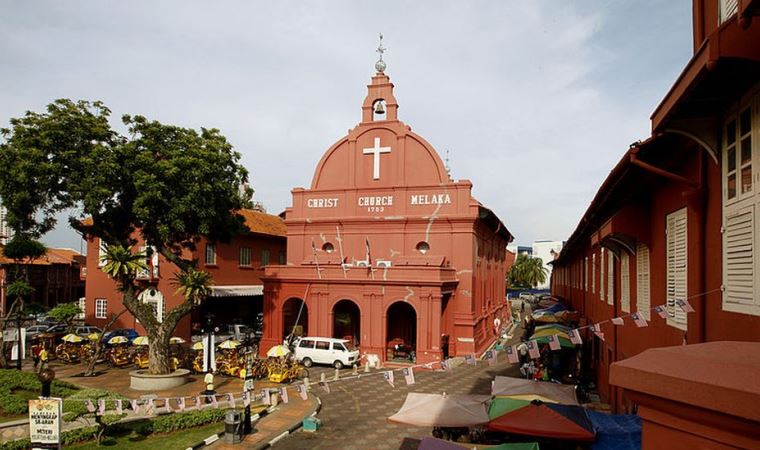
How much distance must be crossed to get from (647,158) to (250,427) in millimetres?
12989

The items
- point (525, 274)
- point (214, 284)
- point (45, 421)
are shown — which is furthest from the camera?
point (525, 274)

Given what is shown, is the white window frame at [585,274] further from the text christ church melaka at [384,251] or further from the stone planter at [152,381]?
the stone planter at [152,381]

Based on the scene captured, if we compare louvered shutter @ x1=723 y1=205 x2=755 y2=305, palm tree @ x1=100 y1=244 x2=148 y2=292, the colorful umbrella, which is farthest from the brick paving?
louvered shutter @ x1=723 y1=205 x2=755 y2=305

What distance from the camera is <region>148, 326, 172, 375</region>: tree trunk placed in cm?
2131

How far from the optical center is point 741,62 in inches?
164

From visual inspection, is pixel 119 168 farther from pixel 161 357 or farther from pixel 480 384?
pixel 480 384

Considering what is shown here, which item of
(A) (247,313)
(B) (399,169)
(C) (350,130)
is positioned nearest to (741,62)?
(B) (399,169)

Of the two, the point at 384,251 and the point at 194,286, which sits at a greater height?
the point at 384,251

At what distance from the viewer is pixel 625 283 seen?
11914mm

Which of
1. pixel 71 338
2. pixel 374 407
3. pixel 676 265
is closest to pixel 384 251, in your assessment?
pixel 374 407

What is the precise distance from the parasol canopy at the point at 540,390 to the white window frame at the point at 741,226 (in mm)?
7931

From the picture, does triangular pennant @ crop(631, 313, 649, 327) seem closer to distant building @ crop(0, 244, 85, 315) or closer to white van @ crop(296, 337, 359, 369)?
white van @ crop(296, 337, 359, 369)

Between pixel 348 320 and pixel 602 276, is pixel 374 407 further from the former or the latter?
pixel 348 320

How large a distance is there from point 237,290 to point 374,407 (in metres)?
19.6
